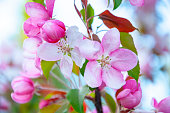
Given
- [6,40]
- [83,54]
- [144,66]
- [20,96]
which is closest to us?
[83,54]

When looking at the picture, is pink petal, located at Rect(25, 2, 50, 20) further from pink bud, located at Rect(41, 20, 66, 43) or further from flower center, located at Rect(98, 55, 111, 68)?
flower center, located at Rect(98, 55, 111, 68)

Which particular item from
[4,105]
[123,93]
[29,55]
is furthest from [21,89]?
[4,105]

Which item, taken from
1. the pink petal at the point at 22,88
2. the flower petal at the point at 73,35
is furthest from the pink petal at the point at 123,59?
the pink petal at the point at 22,88

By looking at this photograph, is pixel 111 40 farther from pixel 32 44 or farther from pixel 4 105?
pixel 4 105

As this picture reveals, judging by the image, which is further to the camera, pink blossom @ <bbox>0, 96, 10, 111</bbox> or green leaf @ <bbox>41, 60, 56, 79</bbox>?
pink blossom @ <bbox>0, 96, 10, 111</bbox>

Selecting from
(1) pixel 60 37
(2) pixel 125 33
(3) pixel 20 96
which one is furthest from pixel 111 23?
(3) pixel 20 96

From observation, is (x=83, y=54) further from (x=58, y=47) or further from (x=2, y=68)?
(x=2, y=68)

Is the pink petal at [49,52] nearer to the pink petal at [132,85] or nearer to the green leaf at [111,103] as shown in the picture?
the pink petal at [132,85]

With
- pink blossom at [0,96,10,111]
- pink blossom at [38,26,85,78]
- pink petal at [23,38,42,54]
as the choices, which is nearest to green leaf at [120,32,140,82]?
pink blossom at [38,26,85,78]
